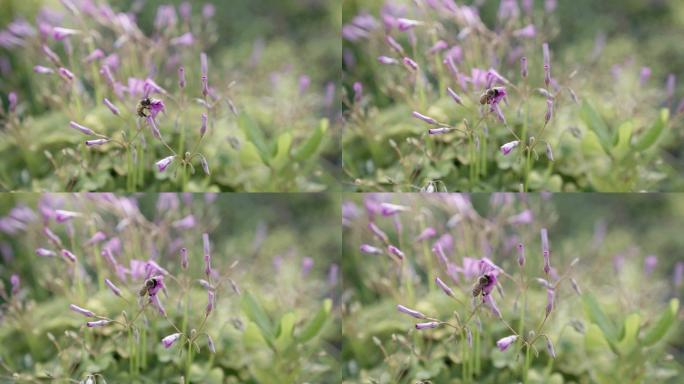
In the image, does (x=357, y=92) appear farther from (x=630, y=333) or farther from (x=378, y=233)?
(x=630, y=333)

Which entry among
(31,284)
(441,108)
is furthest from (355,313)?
(31,284)

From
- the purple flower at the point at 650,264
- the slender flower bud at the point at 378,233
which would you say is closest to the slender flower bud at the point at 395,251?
the slender flower bud at the point at 378,233

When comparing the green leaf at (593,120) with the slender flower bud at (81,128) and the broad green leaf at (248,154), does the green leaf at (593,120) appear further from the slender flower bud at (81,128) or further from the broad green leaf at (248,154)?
the slender flower bud at (81,128)

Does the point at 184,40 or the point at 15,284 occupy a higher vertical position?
the point at 184,40

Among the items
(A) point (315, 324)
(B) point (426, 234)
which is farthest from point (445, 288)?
(A) point (315, 324)

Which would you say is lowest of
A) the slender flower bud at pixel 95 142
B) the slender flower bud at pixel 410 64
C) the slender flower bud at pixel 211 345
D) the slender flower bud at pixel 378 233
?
the slender flower bud at pixel 211 345

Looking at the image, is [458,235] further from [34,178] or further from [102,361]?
[34,178]
